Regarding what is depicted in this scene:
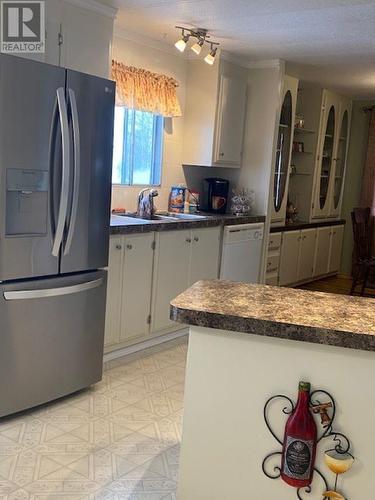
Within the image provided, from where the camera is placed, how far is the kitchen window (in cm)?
408

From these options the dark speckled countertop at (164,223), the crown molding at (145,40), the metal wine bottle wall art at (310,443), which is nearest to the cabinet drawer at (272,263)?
the dark speckled countertop at (164,223)

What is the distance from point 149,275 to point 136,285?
14cm

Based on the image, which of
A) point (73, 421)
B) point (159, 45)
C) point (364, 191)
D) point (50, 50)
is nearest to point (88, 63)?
point (50, 50)

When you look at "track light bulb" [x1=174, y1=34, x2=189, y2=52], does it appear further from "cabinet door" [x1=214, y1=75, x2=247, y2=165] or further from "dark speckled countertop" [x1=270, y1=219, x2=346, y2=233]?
"dark speckled countertop" [x1=270, y1=219, x2=346, y2=233]

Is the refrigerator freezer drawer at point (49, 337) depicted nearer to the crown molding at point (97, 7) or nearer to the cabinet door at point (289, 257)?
the crown molding at point (97, 7)

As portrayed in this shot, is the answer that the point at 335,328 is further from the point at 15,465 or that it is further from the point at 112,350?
the point at 112,350

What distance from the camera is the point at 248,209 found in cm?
481

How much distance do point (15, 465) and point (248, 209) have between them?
10.3 ft

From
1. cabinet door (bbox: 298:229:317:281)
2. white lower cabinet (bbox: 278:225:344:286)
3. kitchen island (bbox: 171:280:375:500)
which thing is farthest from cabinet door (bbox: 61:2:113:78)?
cabinet door (bbox: 298:229:317:281)

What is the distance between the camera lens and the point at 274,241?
512cm

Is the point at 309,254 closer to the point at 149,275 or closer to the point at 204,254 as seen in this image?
the point at 204,254

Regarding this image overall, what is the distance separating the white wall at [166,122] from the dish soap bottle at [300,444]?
9.34ft

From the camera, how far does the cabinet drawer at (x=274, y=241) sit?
16.6 feet

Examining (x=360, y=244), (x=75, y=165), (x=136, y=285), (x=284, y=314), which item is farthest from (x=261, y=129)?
(x=284, y=314)
